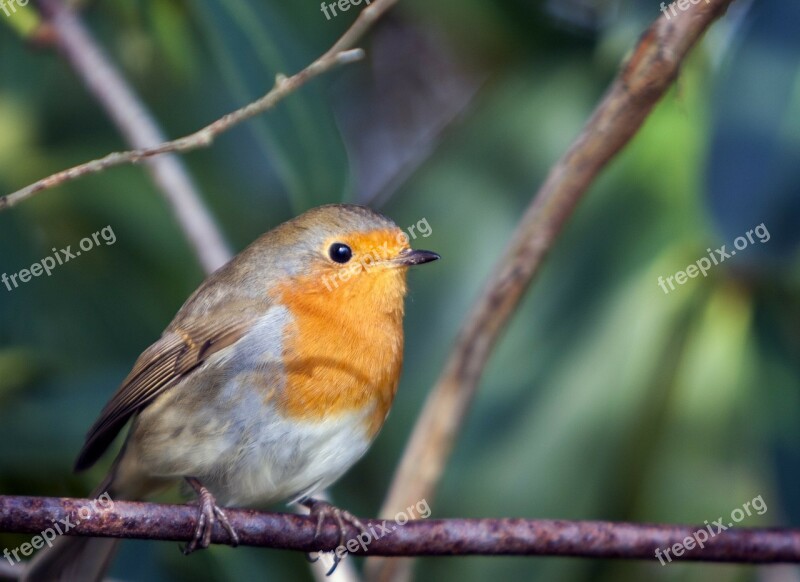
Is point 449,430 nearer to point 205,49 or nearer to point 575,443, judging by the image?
point 575,443

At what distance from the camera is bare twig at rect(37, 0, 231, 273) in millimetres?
3916

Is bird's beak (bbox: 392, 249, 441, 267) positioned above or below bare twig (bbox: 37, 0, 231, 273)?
below

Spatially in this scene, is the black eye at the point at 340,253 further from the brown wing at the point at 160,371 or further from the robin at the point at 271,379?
the brown wing at the point at 160,371

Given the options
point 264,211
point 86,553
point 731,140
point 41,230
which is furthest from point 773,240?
point 41,230

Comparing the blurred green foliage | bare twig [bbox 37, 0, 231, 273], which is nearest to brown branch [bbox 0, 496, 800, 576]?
the blurred green foliage

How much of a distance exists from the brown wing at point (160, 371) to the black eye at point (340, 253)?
1.14 ft

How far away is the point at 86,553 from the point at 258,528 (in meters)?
1.31

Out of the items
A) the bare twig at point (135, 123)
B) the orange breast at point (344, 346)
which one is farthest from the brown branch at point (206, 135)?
the bare twig at point (135, 123)

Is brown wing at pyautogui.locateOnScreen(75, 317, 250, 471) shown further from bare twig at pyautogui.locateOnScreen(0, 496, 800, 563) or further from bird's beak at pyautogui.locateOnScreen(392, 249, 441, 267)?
bare twig at pyautogui.locateOnScreen(0, 496, 800, 563)

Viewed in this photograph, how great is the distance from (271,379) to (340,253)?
518 millimetres

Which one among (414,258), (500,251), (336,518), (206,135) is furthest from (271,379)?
(500,251)

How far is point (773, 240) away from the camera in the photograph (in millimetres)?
3730

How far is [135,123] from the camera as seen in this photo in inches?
161

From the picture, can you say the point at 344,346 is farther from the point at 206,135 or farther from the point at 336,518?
the point at 206,135
